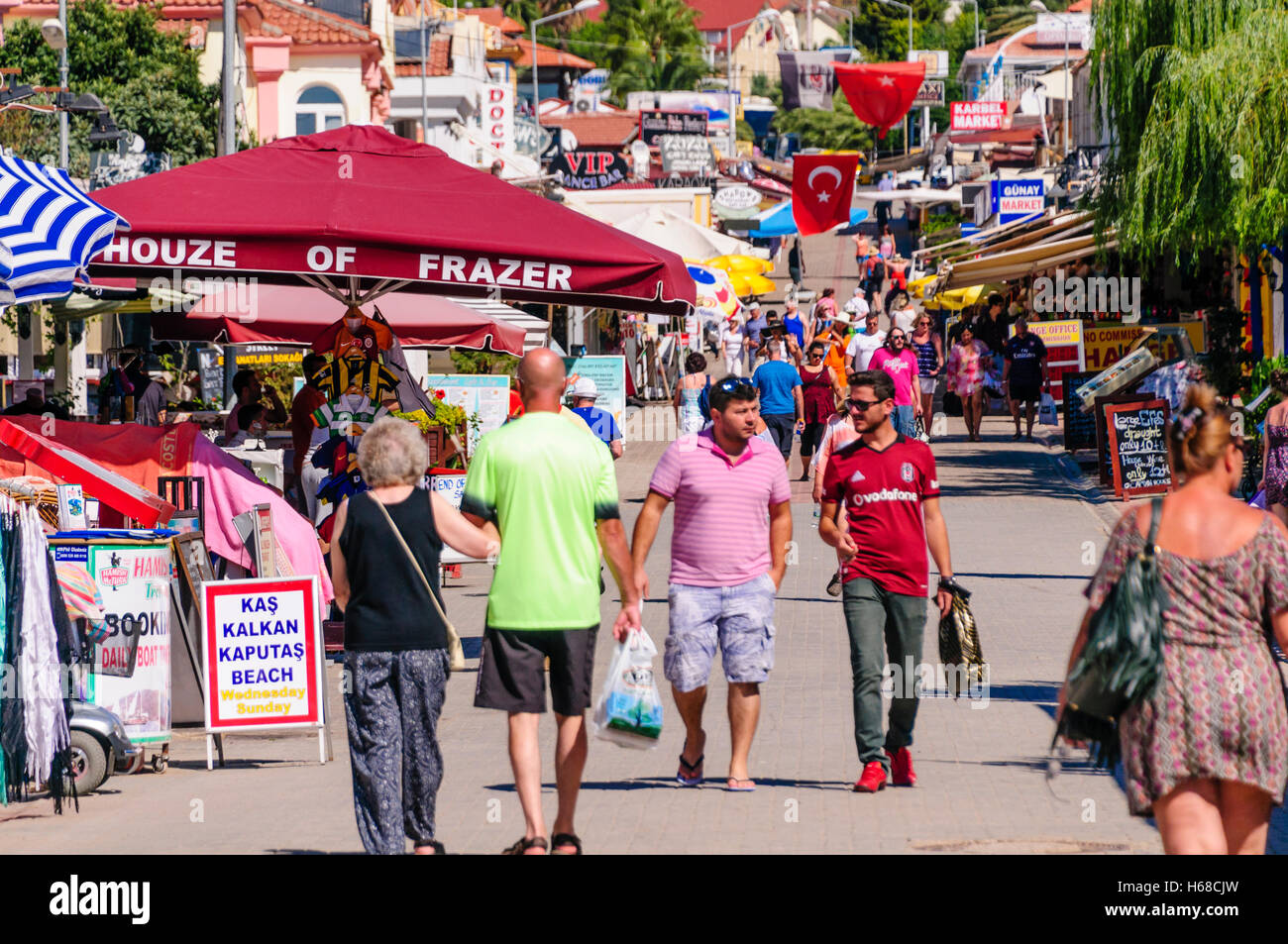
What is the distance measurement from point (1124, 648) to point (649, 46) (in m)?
109

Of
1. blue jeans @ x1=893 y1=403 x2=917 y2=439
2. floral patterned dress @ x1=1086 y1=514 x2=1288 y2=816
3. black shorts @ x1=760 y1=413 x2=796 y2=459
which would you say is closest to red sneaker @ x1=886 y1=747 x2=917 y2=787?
floral patterned dress @ x1=1086 y1=514 x2=1288 y2=816

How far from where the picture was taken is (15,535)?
26.7 ft

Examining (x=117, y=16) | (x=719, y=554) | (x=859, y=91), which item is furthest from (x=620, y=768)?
(x=859, y=91)

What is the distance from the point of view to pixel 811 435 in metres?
21.0

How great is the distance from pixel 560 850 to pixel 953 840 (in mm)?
1541

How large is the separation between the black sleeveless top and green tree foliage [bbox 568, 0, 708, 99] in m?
104

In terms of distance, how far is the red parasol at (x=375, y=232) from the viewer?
10953 millimetres

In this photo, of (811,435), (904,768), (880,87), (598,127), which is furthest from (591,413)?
(598,127)

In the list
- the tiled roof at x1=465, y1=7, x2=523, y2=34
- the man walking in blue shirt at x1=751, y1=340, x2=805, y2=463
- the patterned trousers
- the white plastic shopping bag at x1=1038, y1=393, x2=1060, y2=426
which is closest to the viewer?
the patterned trousers

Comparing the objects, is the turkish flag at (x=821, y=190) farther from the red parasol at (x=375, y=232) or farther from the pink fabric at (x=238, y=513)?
the pink fabric at (x=238, y=513)

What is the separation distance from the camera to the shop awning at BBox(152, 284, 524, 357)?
57.7ft

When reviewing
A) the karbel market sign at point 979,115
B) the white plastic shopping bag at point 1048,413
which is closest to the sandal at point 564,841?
the white plastic shopping bag at point 1048,413

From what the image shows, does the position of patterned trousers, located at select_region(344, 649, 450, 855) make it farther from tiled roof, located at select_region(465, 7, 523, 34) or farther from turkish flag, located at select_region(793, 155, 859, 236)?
tiled roof, located at select_region(465, 7, 523, 34)
